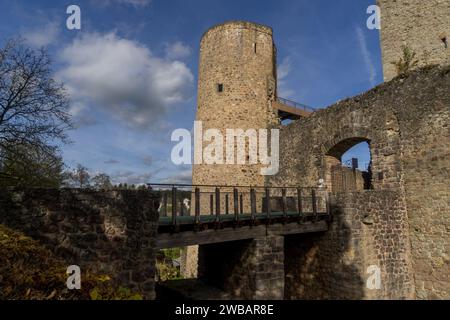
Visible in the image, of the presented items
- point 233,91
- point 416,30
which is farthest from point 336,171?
point 416,30

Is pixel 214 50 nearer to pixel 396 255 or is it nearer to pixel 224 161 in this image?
pixel 224 161

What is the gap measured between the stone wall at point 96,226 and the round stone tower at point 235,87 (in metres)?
9.02

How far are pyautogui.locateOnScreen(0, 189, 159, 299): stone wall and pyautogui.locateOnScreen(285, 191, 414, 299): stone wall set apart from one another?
552cm

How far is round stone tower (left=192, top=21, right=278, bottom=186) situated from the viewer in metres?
14.2

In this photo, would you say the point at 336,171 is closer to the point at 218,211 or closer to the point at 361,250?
the point at 361,250

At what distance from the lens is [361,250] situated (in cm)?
801

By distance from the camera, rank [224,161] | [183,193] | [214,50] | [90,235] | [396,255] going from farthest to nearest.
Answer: [214,50] → [224,161] → [396,255] → [183,193] → [90,235]

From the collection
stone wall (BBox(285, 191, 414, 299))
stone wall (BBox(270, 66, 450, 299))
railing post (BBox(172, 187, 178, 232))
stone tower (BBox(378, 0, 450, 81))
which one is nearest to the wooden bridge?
railing post (BBox(172, 187, 178, 232))

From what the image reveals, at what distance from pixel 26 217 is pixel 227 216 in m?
4.04

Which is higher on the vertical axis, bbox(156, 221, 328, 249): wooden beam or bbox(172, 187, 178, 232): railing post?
bbox(172, 187, 178, 232): railing post

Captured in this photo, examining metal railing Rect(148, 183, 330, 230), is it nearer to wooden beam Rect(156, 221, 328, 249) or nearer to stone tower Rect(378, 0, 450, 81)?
wooden beam Rect(156, 221, 328, 249)
